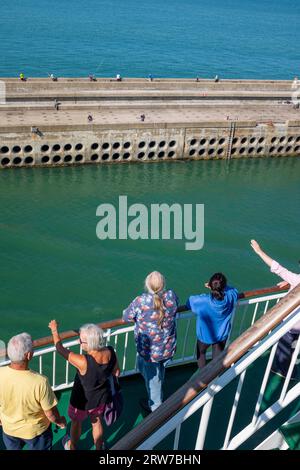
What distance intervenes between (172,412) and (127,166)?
910 inches

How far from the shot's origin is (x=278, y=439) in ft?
13.6

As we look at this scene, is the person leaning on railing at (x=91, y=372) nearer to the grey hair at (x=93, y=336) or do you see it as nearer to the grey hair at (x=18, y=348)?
the grey hair at (x=93, y=336)

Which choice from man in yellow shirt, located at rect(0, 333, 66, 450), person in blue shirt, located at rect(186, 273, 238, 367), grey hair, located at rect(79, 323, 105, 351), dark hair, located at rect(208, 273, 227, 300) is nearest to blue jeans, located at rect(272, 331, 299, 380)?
person in blue shirt, located at rect(186, 273, 238, 367)

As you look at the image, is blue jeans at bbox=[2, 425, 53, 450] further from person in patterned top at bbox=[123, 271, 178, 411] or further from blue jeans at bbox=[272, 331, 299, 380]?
blue jeans at bbox=[272, 331, 299, 380]

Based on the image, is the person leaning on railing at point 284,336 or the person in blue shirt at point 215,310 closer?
the person in blue shirt at point 215,310

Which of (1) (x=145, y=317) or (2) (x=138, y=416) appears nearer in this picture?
(1) (x=145, y=317)

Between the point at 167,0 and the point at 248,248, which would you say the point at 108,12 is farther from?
the point at 248,248

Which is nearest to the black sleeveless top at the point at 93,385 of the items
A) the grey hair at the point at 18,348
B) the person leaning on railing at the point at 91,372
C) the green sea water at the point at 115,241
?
the person leaning on railing at the point at 91,372

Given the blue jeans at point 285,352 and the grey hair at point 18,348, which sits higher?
the grey hair at point 18,348

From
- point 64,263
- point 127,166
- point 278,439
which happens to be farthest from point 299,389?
point 127,166

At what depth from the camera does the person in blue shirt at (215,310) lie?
188 inches

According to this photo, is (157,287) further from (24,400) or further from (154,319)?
(24,400)

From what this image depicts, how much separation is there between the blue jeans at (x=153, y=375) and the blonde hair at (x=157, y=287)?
0.74 metres
